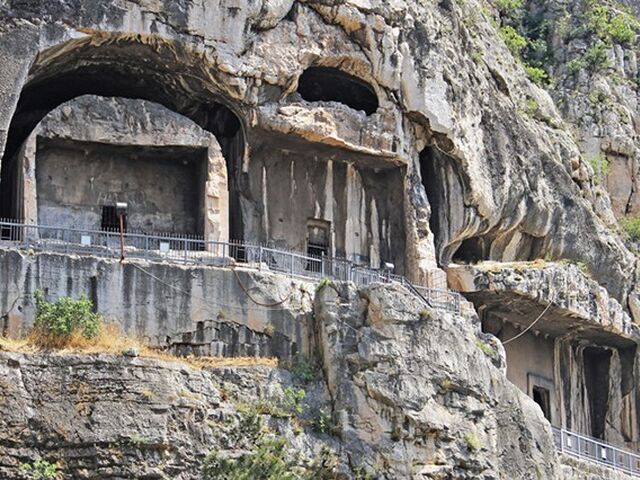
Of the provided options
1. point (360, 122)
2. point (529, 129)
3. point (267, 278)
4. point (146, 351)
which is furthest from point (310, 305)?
point (529, 129)

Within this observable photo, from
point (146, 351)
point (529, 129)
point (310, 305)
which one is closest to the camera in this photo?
point (146, 351)

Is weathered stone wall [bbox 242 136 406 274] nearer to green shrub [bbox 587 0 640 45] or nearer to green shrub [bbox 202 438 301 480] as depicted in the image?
green shrub [bbox 202 438 301 480]

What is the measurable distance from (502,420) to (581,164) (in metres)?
14.9

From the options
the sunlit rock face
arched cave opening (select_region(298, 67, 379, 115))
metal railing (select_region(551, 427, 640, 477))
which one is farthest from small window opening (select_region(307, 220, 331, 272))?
metal railing (select_region(551, 427, 640, 477))

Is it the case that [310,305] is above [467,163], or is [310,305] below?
below

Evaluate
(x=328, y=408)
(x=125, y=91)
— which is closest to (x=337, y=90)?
(x=125, y=91)

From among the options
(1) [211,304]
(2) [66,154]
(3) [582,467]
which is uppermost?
(2) [66,154]

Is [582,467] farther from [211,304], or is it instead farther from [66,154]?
[66,154]

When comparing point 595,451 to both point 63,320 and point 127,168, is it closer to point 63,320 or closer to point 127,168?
point 127,168

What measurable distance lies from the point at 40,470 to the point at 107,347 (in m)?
3.29

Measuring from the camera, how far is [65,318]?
3397cm

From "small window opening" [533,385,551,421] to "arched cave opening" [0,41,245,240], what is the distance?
11534 mm

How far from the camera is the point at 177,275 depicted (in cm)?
3625

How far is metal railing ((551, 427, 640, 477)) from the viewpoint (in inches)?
1747
